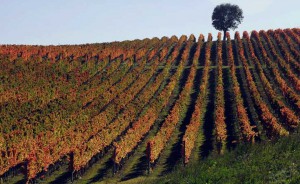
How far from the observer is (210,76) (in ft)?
316

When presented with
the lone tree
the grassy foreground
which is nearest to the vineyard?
the grassy foreground

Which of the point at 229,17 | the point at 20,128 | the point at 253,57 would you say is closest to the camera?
the point at 20,128

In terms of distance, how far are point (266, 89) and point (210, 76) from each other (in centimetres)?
2099

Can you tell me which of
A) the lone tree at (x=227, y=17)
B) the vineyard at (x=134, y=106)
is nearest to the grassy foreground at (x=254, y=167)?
the vineyard at (x=134, y=106)

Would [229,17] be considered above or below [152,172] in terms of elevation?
above

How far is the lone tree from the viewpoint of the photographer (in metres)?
163

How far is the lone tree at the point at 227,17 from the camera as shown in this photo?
16288cm

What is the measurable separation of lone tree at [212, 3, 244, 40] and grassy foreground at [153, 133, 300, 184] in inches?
5587

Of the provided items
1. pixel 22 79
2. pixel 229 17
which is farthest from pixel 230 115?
pixel 229 17

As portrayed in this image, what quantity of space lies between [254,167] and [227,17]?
150 metres

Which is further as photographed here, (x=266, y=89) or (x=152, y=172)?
(x=266, y=89)

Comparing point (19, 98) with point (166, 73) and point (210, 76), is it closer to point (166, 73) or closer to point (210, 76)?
point (166, 73)

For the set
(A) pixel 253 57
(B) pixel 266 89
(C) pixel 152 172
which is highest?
(A) pixel 253 57

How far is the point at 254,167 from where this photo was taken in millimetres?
21656
